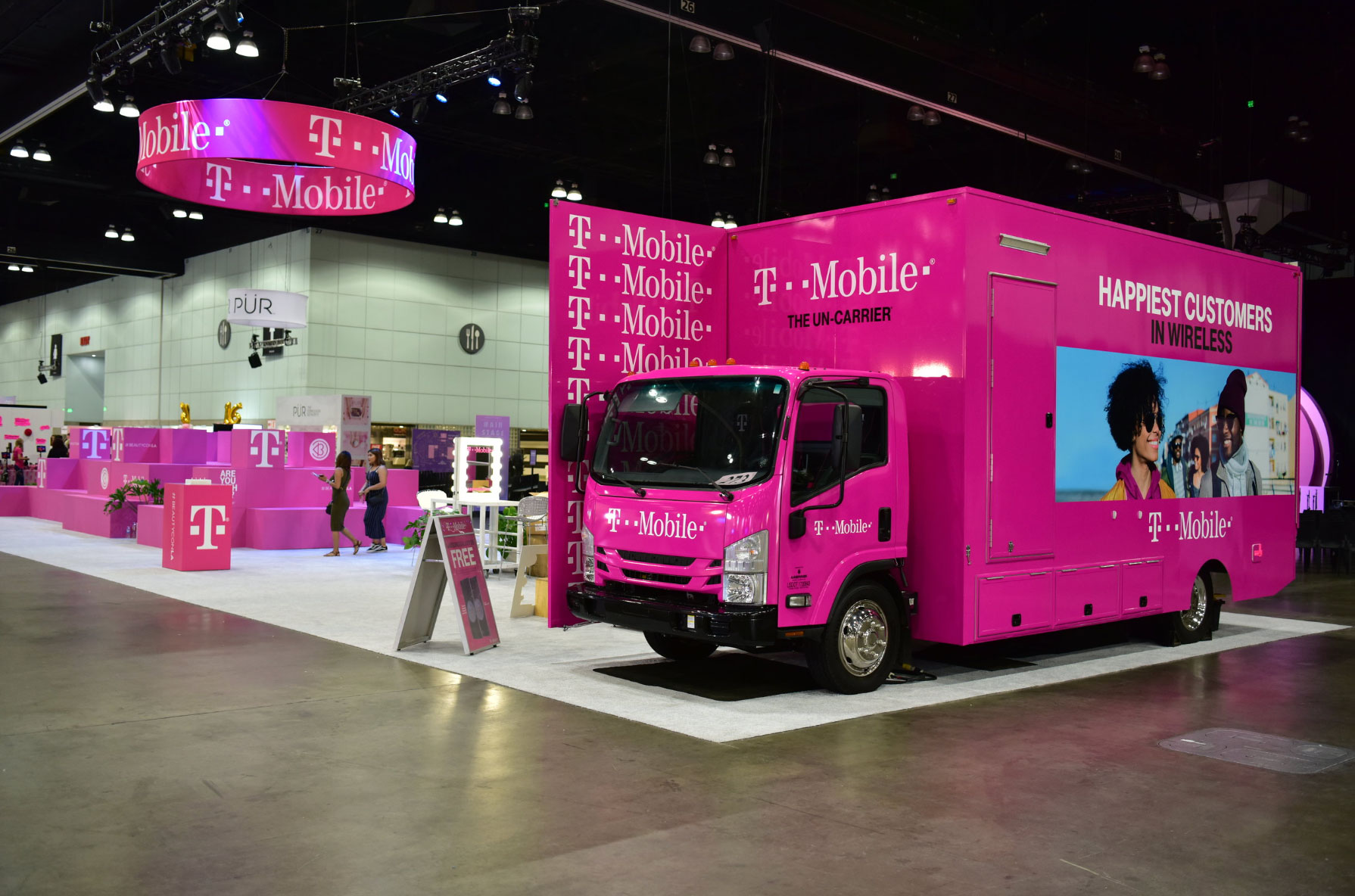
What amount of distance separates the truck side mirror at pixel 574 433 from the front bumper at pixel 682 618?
3.29 ft

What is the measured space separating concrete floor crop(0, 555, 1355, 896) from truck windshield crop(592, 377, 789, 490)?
5.55 ft

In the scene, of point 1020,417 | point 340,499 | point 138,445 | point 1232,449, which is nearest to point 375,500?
point 340,499

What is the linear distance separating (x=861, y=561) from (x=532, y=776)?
297 centimetres

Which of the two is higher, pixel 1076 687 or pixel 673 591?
pixel 673 591

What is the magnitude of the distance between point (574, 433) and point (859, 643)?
2.58 meters

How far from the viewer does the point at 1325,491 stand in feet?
77.8

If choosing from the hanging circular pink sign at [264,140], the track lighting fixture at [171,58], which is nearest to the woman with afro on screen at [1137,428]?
the hanging circular pink sign at [264,140]

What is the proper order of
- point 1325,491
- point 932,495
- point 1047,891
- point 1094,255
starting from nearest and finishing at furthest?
point 1047,891, point 932,495, point 1094,255, point 1325,491

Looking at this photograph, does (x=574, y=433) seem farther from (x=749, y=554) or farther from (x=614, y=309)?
(x=749, y=554)

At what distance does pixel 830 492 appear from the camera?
301 inches

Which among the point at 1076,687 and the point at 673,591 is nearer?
A: the point at 673,591

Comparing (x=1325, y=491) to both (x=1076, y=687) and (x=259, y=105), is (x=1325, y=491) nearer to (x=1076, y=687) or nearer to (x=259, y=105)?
(x=1076, y=687)

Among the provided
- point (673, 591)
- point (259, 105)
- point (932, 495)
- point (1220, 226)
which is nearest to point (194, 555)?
point (259, 105)

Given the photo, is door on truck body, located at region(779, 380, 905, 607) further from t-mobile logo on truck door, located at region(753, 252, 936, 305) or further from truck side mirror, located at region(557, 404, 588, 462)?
truck side mirror, located at region(557, 404, 588, 462)
